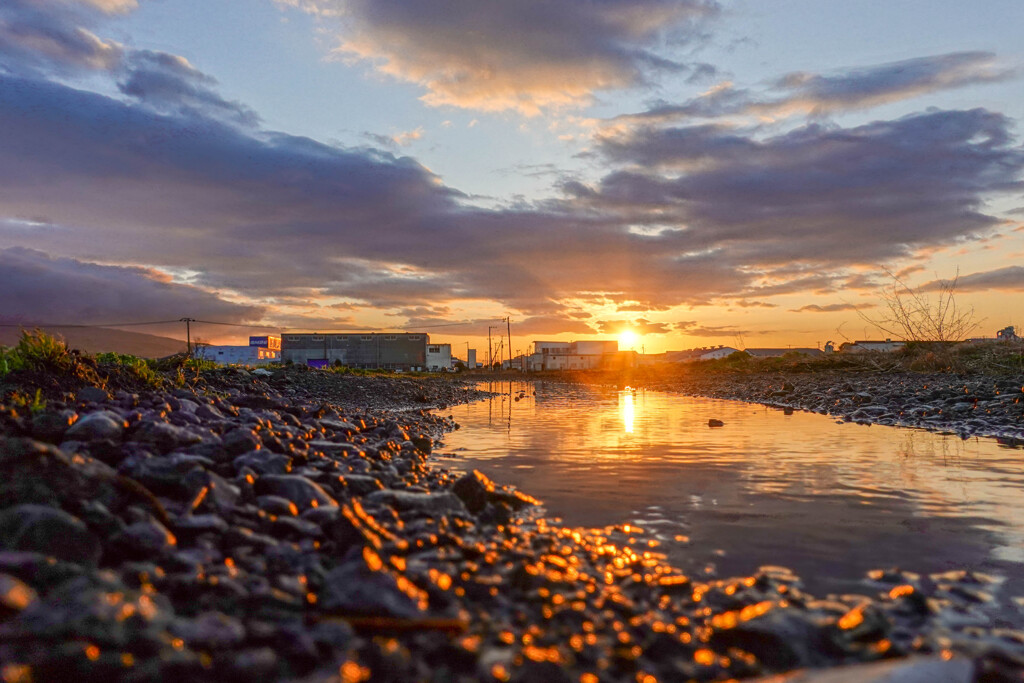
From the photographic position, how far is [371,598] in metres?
3.02

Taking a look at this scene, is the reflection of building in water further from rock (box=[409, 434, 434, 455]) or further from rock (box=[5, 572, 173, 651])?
rock (box=[5, 572, 173, 651])

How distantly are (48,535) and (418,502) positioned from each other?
2502 millimetres

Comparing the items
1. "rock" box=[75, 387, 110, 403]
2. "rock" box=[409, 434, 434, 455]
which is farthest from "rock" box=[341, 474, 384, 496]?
"rock" box=[75, 387, 110, 403]

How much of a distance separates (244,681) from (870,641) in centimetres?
301

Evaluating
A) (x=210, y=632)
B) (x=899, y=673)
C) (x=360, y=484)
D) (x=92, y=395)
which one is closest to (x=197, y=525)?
(x=210, y=632)

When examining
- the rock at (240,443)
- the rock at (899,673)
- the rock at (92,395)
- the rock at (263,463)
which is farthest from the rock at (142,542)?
the rock at (92,395)

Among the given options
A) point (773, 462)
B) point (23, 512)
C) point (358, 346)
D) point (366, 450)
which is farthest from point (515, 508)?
point (358, 346)

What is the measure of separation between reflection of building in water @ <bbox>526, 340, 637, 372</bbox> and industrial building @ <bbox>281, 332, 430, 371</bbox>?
31.1 metres

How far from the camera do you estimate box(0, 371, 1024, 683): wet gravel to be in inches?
101

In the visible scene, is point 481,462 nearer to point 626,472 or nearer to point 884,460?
point 626,472

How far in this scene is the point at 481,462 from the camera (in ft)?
30.6

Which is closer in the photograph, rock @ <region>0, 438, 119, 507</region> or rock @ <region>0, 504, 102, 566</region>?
rock @ <region>0, 504, 102, 566</region>

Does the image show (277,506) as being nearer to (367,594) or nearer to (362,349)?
(367,594)

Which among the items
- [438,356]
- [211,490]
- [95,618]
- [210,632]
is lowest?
[210,632]
